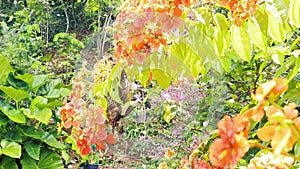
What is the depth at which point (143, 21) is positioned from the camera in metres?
0.65

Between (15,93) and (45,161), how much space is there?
15.4 inches

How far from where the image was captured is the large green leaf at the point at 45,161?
2239 millimetres

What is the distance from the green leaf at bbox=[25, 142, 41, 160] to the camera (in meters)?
2.22

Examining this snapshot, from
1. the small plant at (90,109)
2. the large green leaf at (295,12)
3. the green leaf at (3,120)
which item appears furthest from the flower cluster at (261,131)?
the green leaf at (3,120)

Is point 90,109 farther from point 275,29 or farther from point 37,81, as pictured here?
point 37,81

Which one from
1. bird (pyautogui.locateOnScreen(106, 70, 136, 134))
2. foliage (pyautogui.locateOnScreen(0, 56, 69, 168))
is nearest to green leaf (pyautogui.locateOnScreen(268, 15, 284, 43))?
bird (pyautogui.locateOnScreen(106, 70, 136, 134))

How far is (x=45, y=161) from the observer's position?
231 cm

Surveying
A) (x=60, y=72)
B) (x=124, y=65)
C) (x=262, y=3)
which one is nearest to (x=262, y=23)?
(x=262, y=3)

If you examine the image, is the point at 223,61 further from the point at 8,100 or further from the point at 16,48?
the point at 16,48

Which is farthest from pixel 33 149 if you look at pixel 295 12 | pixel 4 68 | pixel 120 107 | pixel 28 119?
pixel 295 12

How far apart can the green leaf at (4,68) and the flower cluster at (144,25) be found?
1.64 meters

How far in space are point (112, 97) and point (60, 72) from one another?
3.26 m

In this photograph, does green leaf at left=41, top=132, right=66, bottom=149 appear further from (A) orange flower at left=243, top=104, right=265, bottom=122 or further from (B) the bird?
(A) orange flower at left=243, top=104, right=265, bottom=122

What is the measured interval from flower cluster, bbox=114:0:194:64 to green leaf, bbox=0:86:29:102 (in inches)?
61.1
